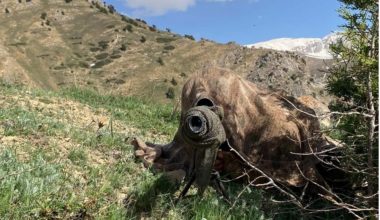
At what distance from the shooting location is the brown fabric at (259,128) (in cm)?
596

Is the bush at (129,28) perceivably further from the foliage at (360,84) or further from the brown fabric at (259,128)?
the foliage at (360,84)

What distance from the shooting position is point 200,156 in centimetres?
510

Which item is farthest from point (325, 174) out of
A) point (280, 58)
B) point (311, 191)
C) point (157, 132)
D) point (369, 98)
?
point (280, 58)

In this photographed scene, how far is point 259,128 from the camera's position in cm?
606

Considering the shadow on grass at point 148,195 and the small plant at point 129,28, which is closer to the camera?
the shadow on grass at point 148,195

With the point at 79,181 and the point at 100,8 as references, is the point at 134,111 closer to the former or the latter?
the point at 79,181

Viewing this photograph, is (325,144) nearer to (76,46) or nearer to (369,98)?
(369,98)

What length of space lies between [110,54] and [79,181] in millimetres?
84050

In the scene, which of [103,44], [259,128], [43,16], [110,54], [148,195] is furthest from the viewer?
[43,16]

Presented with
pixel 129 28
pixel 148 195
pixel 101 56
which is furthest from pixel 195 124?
pixel 129 28

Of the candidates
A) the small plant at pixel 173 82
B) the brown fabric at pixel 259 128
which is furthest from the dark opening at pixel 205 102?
the small plant at pixel 173 82

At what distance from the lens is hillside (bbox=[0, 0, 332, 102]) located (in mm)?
70188

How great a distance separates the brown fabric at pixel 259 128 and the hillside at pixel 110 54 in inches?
2267

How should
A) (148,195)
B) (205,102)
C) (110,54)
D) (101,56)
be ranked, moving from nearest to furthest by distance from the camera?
(148,195) < (205,102) < (101,56) < (110,54)
